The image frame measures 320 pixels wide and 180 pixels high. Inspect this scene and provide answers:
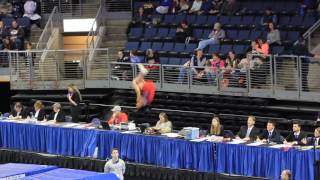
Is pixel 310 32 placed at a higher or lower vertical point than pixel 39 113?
higher

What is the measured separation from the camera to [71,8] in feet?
101

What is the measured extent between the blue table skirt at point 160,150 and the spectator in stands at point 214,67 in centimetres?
402

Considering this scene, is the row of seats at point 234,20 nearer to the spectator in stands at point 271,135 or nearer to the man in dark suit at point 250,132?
the man in dark suit at point 250,132

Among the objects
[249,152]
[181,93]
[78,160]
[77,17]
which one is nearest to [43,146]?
[78,160]

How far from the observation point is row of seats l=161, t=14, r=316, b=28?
2511 centimetres

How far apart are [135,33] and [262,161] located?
10321mm

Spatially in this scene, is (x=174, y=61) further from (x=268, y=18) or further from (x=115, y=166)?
(x=115, y=166)

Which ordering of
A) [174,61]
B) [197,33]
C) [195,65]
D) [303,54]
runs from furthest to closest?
[197,33], [174,61], [195,65], [303,54]

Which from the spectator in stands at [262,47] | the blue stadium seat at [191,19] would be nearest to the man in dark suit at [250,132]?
the spectator in stands at [262,47]

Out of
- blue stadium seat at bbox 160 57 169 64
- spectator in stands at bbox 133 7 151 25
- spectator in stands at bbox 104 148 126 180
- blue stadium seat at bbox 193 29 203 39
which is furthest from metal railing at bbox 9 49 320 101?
spectator in stands at bbox 104 148 126 180

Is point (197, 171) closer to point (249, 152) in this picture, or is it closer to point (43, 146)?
point (249, 152)

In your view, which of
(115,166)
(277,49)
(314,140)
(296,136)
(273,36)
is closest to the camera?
(314,140)

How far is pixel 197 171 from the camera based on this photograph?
1994cm

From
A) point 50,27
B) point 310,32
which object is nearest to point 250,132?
point 310,32
